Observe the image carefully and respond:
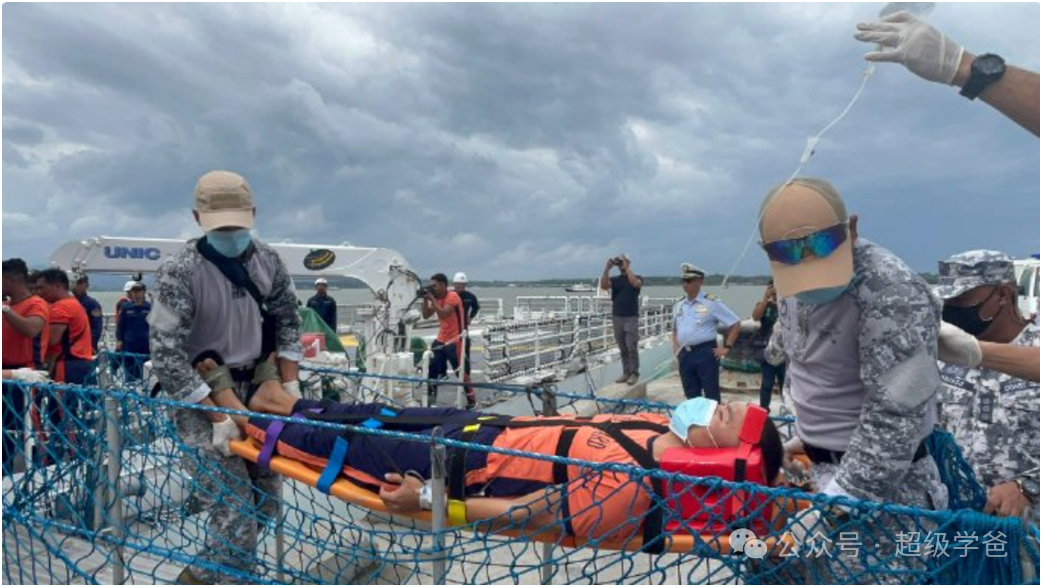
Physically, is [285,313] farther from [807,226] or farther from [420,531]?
[807,226]

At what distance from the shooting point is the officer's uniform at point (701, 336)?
6.69 meters

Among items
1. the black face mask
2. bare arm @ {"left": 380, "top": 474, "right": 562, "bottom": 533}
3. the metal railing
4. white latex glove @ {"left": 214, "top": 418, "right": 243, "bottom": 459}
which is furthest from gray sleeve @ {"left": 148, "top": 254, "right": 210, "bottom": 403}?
the metal railing

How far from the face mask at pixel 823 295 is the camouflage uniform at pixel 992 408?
1037mm

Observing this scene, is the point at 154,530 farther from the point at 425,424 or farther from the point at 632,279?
the point at 632,279

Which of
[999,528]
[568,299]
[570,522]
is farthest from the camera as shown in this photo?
[568,299]

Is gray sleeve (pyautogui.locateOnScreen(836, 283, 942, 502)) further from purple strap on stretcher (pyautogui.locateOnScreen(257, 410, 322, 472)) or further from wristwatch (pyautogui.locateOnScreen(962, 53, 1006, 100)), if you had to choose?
purple strap on stretcher (pyautogui.locateOnScreen(257, 410, 322, 472))

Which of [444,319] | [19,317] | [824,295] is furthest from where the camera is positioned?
[444,319]

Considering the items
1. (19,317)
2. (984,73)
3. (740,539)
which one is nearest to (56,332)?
(19,317)

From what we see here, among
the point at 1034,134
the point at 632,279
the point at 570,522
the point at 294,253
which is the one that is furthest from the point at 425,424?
the point at 632,279

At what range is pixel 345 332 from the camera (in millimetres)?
15984

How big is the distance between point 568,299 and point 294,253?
9453 millimetres

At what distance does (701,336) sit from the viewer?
668 centimetres

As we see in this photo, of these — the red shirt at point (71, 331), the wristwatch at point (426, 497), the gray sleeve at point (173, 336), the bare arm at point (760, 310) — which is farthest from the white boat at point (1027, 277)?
the red shirt at point (71, 331)

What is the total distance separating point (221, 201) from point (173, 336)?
2.06 ft
